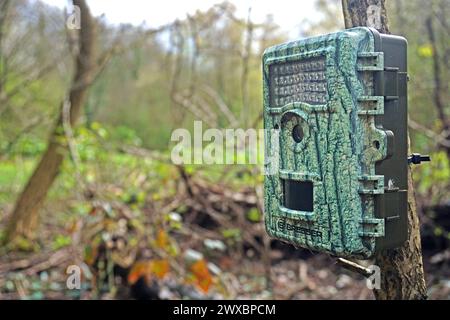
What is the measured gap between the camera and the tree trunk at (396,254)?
186cm

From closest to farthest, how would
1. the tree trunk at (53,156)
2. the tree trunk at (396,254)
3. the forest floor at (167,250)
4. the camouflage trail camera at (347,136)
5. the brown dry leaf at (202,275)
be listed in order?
the camouflage trail camera at (347,136) < the tree trunk at (396,254) < the brown dry leaf at (202,275) < the forest floor at (167,250) < the tree trunk at (53,156)

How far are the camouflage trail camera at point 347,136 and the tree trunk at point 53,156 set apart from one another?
145 inches

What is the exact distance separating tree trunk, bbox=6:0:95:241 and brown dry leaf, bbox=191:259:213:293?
1769 millimetres

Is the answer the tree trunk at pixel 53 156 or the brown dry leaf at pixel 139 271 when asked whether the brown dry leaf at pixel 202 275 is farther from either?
the tree trunk at pixel 53 156

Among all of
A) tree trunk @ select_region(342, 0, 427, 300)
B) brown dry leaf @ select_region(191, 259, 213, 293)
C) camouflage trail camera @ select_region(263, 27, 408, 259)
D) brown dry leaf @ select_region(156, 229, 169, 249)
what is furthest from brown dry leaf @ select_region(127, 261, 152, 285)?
camouflage trail camera @ select_region(263, 27, 408, 259)

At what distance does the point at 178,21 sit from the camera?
16.1 feet

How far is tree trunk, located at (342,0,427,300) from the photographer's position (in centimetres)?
186

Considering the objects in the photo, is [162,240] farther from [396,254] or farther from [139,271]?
[396,254]

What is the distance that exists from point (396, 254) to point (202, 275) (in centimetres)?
232

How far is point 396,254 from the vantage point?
75.2 inches

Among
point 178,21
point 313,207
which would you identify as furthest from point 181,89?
point 313,207

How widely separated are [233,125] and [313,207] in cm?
316

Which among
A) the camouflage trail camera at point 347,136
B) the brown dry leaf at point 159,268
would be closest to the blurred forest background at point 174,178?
the brown dry leaf at point 159,268
